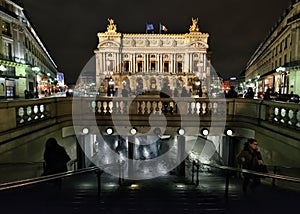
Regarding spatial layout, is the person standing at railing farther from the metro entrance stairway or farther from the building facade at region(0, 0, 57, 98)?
the building facade at region(0, 0, 57, 98)

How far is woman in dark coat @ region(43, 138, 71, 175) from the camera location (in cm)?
521

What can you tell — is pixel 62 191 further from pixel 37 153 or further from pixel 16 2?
pixel 16 2

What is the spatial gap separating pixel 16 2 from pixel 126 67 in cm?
6179

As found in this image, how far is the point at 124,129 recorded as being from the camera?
846cm

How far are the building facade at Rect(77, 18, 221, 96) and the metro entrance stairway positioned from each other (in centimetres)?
8421

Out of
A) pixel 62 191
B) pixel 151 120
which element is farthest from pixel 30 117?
pixel 151 120

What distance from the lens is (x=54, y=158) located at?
5270mm

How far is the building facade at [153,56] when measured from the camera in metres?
92.0

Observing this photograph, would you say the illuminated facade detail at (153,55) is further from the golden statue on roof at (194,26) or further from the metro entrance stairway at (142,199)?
the metro entrance stairway at (142,199)

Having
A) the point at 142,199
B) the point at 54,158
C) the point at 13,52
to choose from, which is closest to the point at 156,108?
the point at 142,199

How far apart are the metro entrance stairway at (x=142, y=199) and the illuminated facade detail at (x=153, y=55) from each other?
277ft

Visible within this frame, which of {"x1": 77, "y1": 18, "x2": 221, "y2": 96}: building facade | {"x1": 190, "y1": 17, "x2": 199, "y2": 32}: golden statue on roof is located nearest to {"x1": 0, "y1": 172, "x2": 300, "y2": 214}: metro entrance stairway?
{"x1": 77, "y1": 18, "x2": 221, "y2": 96}: building facade

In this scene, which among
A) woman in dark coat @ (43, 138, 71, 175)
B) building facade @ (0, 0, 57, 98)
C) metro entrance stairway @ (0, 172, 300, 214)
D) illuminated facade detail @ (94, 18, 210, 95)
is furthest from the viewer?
illuminated facade detail @ (94, 18, 210, 95)

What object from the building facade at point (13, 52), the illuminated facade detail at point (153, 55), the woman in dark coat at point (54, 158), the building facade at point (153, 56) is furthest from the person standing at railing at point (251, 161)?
the illuminated facade detail at point (153, 55)
